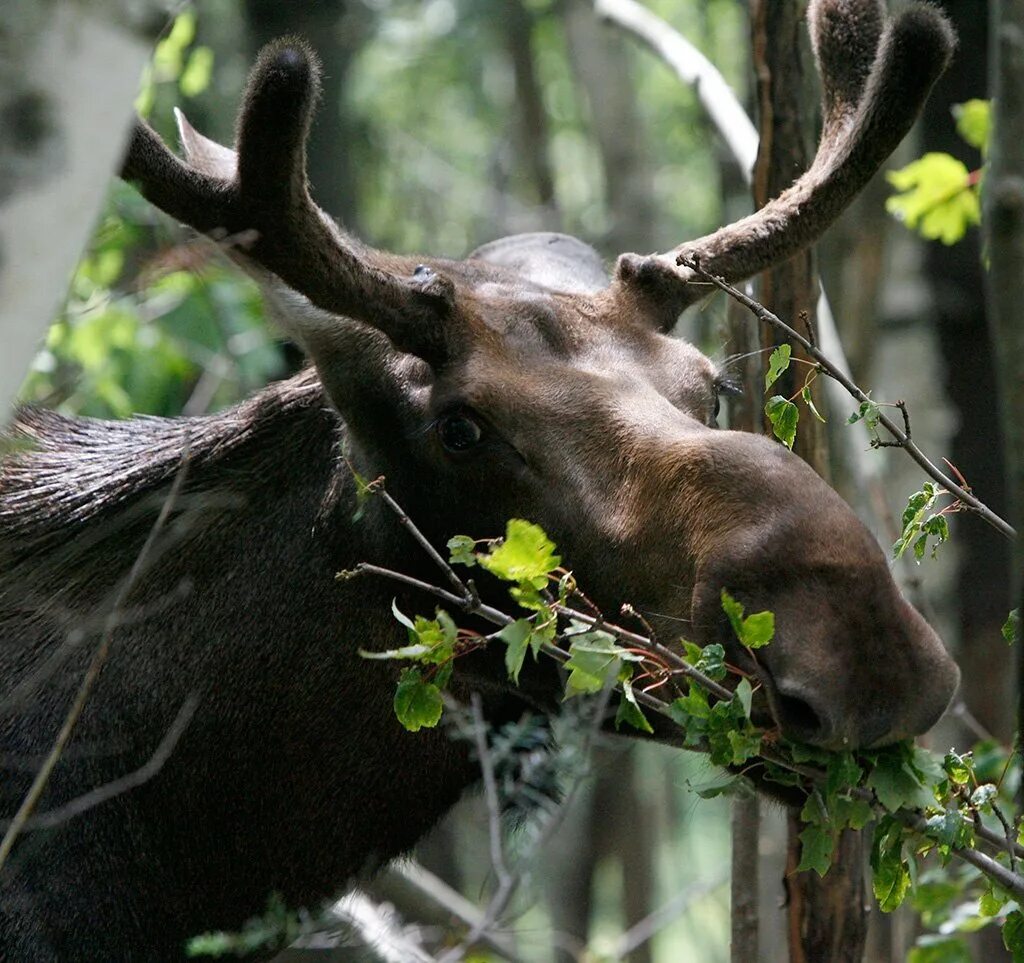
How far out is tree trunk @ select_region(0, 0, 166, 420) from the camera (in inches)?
79.4

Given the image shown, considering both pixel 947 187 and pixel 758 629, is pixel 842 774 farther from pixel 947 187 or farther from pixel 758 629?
pixel 947 187

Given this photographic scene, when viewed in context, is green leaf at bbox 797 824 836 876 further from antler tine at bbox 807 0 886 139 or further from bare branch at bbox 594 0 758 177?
bare branch at bbox 594 0 758 177

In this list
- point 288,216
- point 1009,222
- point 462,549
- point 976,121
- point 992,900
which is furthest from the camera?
point 976,121

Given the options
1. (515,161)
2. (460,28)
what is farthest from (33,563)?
(515,161)

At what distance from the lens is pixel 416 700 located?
3623 millimetres

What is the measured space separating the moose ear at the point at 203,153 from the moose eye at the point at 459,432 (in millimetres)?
1321

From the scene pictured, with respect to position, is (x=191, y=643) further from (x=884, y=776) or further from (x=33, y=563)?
(x=884, y=776)

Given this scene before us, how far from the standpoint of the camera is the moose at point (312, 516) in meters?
4.26

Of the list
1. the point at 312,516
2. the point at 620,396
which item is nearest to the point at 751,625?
the point at 620,396

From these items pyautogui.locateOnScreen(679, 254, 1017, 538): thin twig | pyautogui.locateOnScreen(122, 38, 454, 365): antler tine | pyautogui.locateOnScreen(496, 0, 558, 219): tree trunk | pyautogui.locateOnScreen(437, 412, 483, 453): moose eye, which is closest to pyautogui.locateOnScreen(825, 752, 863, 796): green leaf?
pyautogui.locateOnScreen(679, 254, 1017, 538): thin twig

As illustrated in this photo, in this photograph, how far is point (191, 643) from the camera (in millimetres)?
4762

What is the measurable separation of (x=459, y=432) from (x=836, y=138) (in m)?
1.67

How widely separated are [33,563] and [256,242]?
4.47ft

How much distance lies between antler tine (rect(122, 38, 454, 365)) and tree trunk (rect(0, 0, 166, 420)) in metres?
1.95
